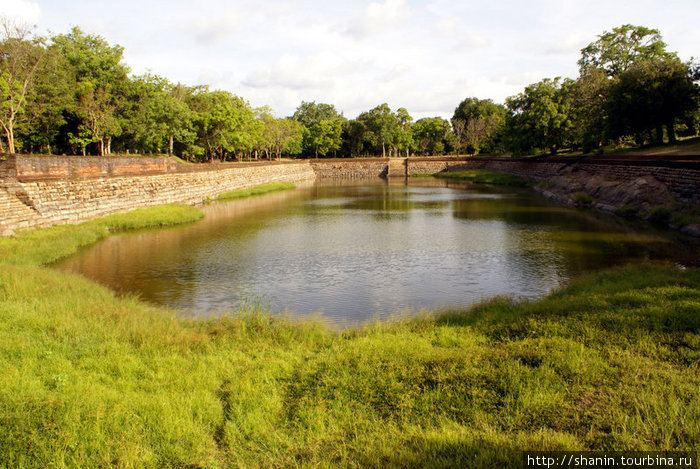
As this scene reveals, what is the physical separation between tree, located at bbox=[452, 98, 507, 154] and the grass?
7942 centimetres

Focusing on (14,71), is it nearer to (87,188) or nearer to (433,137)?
(87,188)

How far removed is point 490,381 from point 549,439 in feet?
5.18

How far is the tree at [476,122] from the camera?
93375 mm

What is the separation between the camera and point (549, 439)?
5223mm

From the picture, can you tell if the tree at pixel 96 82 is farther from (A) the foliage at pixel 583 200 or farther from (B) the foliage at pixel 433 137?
(B) the foliage at pixel 433 137

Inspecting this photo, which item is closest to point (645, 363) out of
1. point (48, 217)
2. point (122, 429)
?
point (122, 429)

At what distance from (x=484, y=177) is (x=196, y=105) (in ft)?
135

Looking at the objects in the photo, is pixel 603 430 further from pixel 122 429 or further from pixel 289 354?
pixel 122 429

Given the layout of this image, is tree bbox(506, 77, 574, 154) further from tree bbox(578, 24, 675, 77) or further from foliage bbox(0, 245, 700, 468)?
foliage bbox(0, 245, 700, 468)

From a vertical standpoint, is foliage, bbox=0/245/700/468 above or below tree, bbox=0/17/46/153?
below

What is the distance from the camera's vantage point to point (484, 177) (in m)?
67.1

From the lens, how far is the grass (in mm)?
5328

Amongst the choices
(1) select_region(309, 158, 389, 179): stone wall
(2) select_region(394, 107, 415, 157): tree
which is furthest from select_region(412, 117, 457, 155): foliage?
(1) select_region(309, 158, 389, 179): stone wall

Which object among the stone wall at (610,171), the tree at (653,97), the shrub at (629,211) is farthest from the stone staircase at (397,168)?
the shrub at (629,211)
